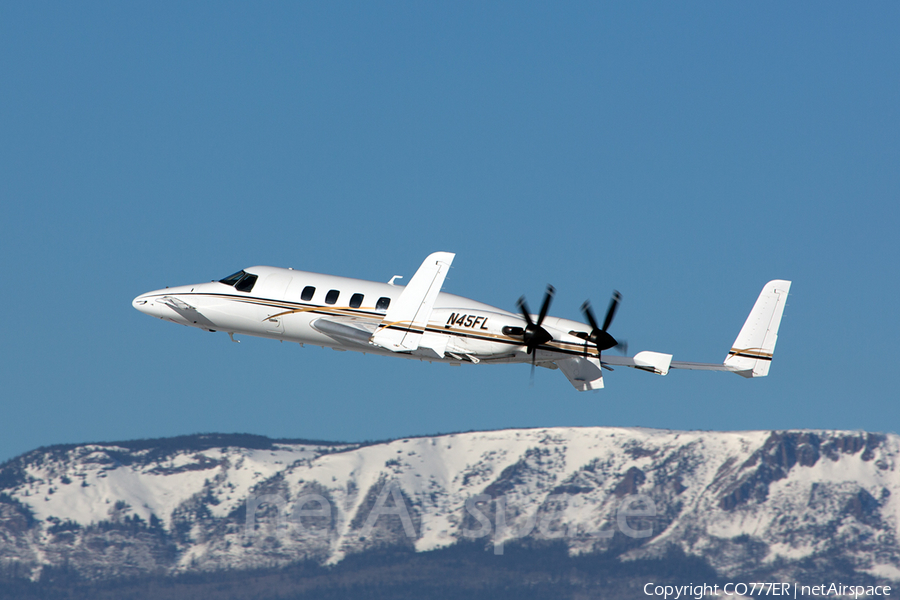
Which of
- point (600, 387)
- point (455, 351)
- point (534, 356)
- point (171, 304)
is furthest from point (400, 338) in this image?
point (171, 304)

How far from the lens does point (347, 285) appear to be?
6419cm

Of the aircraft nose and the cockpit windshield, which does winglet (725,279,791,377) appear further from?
the aircraft nose

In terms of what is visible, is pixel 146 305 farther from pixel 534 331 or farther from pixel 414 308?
pixel 534 331

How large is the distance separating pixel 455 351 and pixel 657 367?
11371 mm

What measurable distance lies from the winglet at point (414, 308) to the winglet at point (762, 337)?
18486 millimetres

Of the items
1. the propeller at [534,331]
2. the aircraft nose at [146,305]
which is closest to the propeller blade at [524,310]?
the propeller at [534,331]

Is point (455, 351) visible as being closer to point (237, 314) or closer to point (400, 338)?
point (400, 338)

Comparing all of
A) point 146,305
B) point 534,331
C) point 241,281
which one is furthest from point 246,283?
point 534,331

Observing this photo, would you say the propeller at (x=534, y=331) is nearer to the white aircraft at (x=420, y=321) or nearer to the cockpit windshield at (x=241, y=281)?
the white aircraft at (x=420, y=321)

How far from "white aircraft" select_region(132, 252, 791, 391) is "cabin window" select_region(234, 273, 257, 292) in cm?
6

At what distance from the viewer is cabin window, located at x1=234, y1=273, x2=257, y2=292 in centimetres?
6719

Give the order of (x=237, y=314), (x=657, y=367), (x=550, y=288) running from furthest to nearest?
1. (x=237, y=314)
2. (x=657, y=367)
3. (x=550, y=288)

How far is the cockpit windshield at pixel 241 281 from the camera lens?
6725 centimetres

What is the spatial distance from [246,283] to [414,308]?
14566mm
